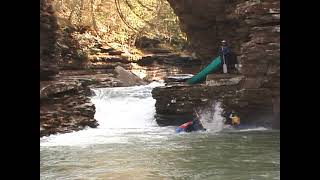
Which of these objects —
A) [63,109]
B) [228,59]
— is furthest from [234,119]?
[63,109]

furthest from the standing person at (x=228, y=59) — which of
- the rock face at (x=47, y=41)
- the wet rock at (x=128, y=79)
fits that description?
the wet rock at (x=128, y=79)

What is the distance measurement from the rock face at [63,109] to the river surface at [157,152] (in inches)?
16.4

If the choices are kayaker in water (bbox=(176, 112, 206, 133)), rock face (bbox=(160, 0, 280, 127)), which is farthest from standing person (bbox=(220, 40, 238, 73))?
kayaker in water (bbox=(176, 112, 206, 133))

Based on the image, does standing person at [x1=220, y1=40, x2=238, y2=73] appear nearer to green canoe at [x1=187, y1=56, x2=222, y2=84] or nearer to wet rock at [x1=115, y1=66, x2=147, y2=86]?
green canoe at [x1=187, y1=56, x2=222, y2=84]

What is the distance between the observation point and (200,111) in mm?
16266

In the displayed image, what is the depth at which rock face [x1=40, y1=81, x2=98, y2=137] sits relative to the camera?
14.3 m

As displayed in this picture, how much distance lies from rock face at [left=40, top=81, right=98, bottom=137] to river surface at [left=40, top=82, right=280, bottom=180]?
417mm

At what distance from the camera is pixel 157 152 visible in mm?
10312

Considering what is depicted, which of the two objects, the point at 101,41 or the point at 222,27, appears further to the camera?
the point at 101,41

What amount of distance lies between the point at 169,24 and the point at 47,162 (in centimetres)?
2765

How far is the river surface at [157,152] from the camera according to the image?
794 centimetres

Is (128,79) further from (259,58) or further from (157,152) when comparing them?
(157,152)
